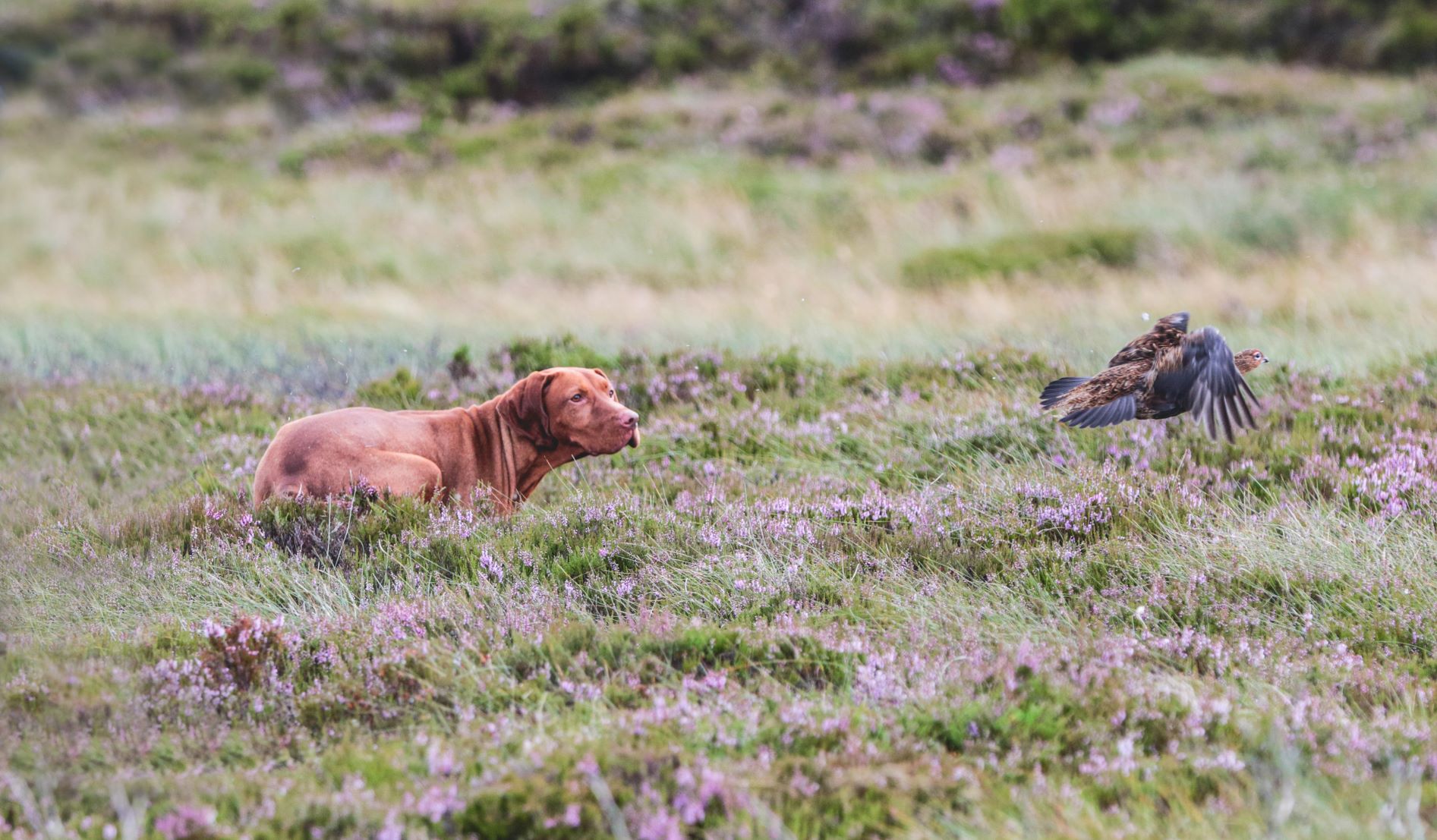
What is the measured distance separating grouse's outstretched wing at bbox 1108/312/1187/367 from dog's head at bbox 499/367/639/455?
2.18m

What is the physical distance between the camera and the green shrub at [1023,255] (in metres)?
14.2

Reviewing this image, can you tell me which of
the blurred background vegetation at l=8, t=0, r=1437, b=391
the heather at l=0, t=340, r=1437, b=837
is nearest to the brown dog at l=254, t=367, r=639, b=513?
the heather at l=0, t=340, r=1437, b=837

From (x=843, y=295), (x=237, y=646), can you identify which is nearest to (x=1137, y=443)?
(x=237, y=646)

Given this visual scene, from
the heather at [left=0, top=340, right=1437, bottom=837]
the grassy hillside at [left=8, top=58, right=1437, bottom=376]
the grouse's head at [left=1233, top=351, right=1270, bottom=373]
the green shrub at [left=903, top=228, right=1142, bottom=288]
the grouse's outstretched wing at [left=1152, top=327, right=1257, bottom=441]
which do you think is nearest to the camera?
the heather at [left=0, top=340, right=1437, bottom=837]

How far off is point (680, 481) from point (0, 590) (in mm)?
3118

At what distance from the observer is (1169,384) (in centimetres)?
534

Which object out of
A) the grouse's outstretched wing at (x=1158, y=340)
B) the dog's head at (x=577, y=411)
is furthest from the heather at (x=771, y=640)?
the grouse's outstretched wing at (x=1158, y=340)

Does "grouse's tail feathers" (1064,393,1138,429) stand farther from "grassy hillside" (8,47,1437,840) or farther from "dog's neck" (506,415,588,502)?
"dog's neck" (506,415,588,502)

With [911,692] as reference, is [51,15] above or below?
above

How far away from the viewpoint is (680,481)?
259 inches

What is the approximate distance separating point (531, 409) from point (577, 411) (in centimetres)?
29

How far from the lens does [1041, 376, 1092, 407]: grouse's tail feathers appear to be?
5.76 meters

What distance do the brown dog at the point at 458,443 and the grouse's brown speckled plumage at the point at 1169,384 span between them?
2030 millimetres

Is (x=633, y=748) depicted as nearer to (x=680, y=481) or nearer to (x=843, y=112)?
(x=680, y=481)
